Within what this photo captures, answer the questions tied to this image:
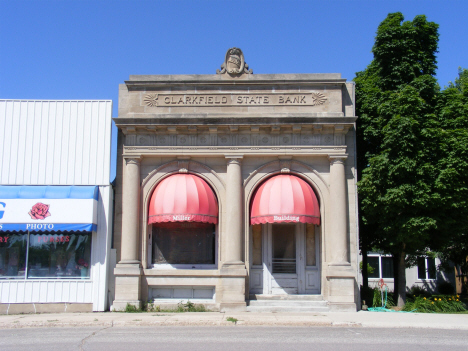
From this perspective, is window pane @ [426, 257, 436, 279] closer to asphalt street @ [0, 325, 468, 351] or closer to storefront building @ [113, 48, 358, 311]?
storefront building @ [113, 48, 358, 311]

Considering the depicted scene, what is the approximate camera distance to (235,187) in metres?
16.2

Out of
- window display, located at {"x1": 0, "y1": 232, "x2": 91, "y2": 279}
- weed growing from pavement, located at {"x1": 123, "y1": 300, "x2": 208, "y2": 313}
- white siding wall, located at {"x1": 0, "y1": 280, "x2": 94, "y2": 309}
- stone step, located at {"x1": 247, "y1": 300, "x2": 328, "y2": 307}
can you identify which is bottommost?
weed growing from pavement, located at {"x1": 123, "y1": 300, "x2": 208, "y2": 313}

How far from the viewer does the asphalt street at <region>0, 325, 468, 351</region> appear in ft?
32.0

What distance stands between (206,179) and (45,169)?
5626 mm

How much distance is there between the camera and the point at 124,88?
56.1 ft

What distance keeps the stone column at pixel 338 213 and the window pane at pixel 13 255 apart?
10521 mm

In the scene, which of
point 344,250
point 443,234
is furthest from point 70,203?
point 443,234

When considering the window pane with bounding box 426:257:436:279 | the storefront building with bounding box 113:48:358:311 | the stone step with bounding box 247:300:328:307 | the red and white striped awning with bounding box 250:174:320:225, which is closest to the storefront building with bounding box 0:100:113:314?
the storefront building with bounding box 113:48:358:311

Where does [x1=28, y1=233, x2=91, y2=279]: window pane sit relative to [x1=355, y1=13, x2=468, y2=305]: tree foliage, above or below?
below

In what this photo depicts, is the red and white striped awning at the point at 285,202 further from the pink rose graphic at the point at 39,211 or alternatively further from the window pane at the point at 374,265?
the window pane at the point at 374,265

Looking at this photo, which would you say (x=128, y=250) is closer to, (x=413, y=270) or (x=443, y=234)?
(x=443, y=234)

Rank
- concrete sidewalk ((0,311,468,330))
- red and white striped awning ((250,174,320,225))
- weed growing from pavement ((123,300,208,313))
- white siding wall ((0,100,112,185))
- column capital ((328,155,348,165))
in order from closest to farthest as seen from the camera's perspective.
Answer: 1. concrete sidewalk ((0,311,468,330))
2. weed growing from pavement ((123,300,208,313))
3. red and white striped awning ((250,174,320,225))
4. white siding wall ((0,100,112,185))
5. column capital ((328,155,348,165))

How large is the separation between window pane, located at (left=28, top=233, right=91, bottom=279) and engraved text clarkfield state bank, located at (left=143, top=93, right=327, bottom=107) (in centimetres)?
560

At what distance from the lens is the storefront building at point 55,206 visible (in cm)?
1539
